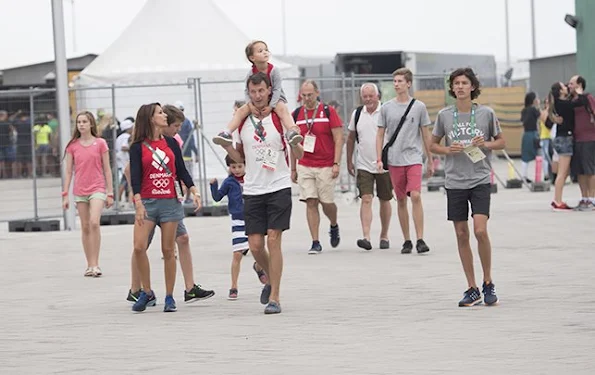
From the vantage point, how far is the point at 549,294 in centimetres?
1073

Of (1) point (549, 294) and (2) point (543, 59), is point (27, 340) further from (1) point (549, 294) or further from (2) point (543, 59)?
(2) point (543, 59)

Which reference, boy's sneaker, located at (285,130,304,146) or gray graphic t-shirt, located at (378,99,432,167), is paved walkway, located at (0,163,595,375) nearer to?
gray graphic t-shirt, located at (378,99,432,167)

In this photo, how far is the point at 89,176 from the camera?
14031mm

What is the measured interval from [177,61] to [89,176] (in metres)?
18.0

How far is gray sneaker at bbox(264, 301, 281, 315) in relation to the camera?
33.8 feet

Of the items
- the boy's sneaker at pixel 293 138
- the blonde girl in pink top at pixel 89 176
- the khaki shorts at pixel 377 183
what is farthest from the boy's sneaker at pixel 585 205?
the boy's sneaker at pixel 293 138

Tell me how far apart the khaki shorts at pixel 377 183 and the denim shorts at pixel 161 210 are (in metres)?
4.76

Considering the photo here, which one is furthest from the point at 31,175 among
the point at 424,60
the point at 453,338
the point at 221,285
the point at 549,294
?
the point at 424,60

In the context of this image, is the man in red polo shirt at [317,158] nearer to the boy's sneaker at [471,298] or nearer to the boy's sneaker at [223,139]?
the boy's sneaker at [223,139]

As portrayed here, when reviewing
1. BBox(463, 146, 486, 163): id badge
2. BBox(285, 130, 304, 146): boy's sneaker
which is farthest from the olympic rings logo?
BBox(463, 146, 486, 163): id badge

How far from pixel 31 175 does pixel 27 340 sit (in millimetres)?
14491

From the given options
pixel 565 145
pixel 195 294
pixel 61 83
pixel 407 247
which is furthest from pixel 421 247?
pixel 61 83

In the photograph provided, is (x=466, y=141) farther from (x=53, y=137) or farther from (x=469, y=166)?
(x=53, y=137)

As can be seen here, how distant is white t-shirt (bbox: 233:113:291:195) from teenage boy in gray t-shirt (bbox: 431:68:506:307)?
3.98ft
